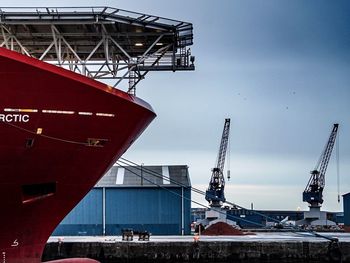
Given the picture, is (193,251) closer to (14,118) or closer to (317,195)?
(14,118)

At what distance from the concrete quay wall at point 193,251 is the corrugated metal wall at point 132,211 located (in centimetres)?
1729

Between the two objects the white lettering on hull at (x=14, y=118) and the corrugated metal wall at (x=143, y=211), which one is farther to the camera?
the corrugated metal wall at (x=143, y=211)

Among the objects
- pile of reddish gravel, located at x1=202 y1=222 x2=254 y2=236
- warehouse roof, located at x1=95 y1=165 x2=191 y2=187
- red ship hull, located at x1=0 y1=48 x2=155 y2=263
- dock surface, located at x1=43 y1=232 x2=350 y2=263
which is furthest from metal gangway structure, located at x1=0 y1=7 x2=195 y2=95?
pile of reddish gravel, located at x1=202 y1=222 x2=254 y2=236

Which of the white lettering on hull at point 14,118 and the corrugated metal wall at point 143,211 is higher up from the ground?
the white lettering on hull at point 14,118

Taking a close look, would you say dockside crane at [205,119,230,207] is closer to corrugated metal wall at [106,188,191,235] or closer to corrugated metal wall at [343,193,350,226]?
corrugated metal wall at [343,193,350,226]

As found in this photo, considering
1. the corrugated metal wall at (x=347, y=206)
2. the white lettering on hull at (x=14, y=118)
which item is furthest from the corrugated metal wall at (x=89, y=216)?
the corrugated metal wall at (x=347, y=206)

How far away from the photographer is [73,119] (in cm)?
2016

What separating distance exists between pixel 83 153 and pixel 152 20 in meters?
5.87

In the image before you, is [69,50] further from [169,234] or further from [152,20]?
[169,234]

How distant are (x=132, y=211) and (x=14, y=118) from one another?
37.2 metres

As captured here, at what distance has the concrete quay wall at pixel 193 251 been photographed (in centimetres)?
3709

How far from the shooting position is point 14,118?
18859mm

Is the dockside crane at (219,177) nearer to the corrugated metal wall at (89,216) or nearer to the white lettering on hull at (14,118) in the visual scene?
the corrugated metal wall at (89,216)

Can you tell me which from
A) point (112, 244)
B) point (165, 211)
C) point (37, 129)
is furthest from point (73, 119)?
point (165, 211)
